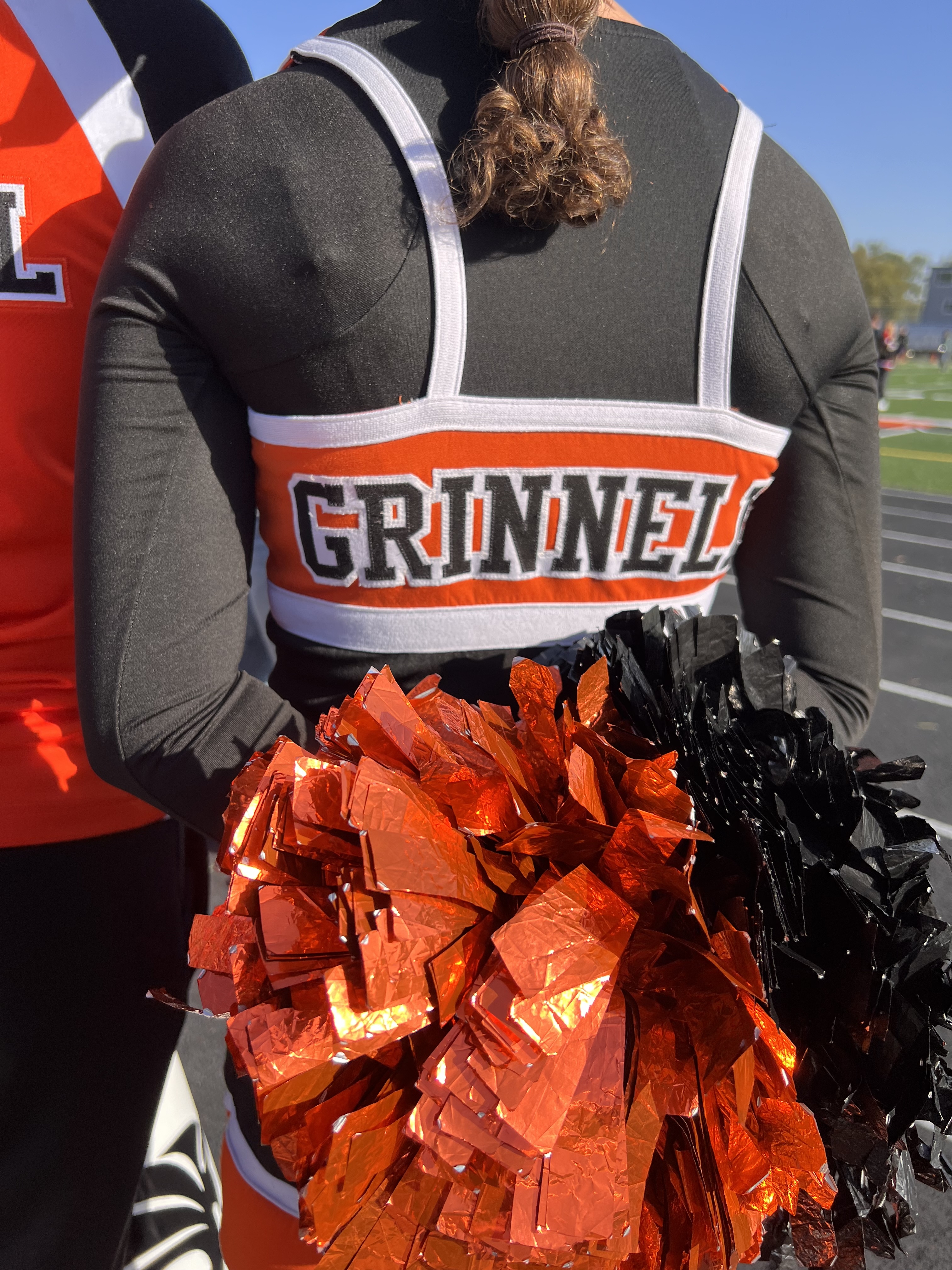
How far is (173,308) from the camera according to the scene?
2.50 feet

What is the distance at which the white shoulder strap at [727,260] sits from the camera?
83 centimetres

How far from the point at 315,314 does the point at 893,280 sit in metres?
60.8

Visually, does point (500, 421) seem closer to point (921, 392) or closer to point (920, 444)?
point (920, 444)

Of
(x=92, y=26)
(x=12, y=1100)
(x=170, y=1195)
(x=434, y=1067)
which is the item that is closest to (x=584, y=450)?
(x=434, y=1067)

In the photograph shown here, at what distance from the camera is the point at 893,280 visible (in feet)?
171

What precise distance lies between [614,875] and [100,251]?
34.1 inches

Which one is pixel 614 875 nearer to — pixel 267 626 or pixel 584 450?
pixel 584 450

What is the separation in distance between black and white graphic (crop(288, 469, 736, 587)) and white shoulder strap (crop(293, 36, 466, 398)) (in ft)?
0.48

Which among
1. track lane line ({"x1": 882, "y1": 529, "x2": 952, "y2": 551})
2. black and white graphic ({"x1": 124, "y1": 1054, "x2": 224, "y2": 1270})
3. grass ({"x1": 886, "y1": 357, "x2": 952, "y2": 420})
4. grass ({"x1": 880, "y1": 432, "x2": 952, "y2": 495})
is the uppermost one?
grass ({"x1": 886, "y1": 357, "x2": 952, "y2": 420})

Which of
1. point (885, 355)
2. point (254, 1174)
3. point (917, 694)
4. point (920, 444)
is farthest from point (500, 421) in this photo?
point (885, 355)

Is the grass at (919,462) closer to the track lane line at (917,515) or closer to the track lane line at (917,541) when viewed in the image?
the track lane line at (917,515)

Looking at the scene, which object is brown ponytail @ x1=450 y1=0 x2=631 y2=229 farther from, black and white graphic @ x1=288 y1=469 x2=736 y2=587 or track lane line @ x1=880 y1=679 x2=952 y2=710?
track lane line @ x1=880 y1=679 x2=952 y2=710

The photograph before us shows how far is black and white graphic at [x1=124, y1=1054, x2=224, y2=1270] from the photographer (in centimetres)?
132

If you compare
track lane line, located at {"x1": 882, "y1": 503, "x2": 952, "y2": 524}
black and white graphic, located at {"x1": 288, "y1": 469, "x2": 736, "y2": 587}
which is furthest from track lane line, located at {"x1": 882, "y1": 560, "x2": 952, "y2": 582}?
black and white graphic, located at {"x1": 288, "y1": 469, "x2": 736, "y2": 587}
